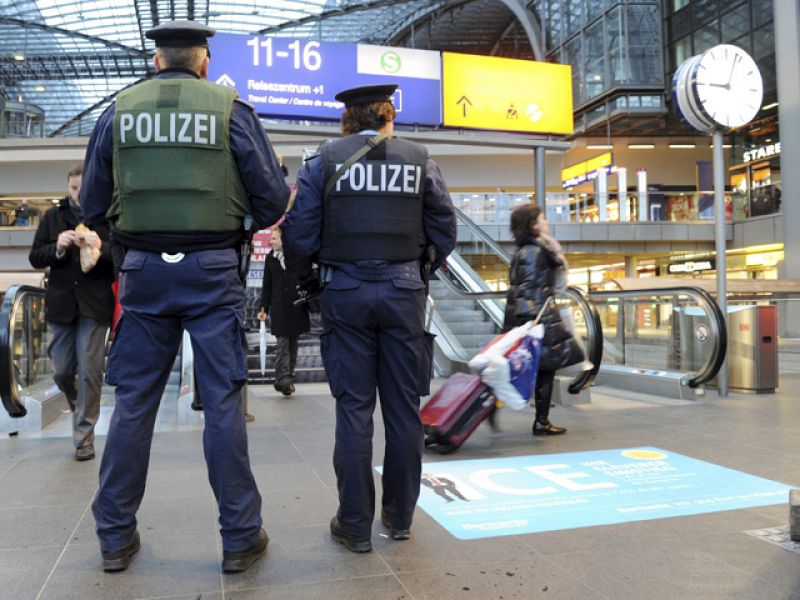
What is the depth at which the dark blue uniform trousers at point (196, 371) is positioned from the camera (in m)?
2.63

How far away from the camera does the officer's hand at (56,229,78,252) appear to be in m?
4.11

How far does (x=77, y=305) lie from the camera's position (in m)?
4.43

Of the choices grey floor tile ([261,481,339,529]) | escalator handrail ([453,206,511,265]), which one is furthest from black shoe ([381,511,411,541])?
escalator handrail ([453,206,511,265])

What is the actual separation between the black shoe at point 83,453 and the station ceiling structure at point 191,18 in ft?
98.4

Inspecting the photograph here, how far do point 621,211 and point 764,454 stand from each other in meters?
21.5

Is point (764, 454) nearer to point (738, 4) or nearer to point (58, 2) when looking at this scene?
point (738, 4)

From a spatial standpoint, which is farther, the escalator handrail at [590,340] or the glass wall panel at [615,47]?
the glass wall panel at [615,47]

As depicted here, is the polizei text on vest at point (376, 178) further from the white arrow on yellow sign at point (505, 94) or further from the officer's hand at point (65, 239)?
the white arrow on yellow sign at point (505, 94)

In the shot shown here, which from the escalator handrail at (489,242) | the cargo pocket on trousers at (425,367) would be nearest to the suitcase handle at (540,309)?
the cargo pocket on trousers at (425,367)

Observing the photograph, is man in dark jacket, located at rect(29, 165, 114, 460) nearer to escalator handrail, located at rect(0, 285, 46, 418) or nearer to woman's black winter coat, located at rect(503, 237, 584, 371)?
escalator handrail, located at rect(0, 285, 46, 418)

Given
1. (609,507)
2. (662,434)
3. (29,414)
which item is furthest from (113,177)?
(662,434)

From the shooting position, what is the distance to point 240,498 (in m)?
2.63

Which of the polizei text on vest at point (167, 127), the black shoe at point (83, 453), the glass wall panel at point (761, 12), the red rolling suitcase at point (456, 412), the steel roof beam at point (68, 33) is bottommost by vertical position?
the black shoe at point (83, 453)

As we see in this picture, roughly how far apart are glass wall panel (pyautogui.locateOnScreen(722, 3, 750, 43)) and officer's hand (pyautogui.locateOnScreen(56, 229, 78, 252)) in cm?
2485
